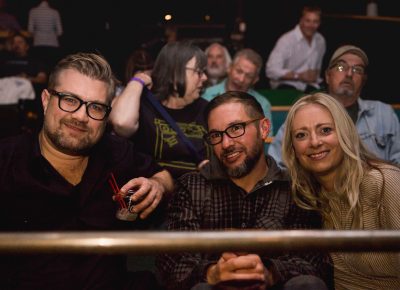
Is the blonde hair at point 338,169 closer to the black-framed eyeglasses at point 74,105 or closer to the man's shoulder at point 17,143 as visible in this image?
the black-framed eyeglasses at point 74,105

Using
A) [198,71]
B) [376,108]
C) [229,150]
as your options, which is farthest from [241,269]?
[376,108]

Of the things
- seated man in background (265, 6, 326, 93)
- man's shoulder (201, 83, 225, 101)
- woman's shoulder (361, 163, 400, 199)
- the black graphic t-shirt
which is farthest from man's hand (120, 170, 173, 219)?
seated man in background (265, 6, 326, 93)

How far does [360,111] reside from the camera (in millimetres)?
3354

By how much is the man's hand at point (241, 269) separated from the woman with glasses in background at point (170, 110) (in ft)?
3.82

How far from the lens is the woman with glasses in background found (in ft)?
9.09

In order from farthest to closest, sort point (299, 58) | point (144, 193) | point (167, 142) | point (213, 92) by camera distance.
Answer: point (299, 58) → point (213, 92) → point (167, 142) → point (144, 193)

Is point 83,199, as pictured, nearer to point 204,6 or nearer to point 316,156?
point 316,156

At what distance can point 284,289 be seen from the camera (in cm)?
173

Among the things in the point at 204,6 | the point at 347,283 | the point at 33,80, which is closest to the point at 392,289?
the point at 347,283

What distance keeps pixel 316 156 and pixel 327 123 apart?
0.53 feet

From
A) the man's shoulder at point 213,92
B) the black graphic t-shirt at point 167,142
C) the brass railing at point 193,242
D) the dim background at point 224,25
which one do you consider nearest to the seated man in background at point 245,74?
the man's shoulder at point 213,92

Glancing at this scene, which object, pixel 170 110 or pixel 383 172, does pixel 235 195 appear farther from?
pixel 170 110

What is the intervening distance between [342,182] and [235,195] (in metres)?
0.47

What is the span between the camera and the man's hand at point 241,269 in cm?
160
